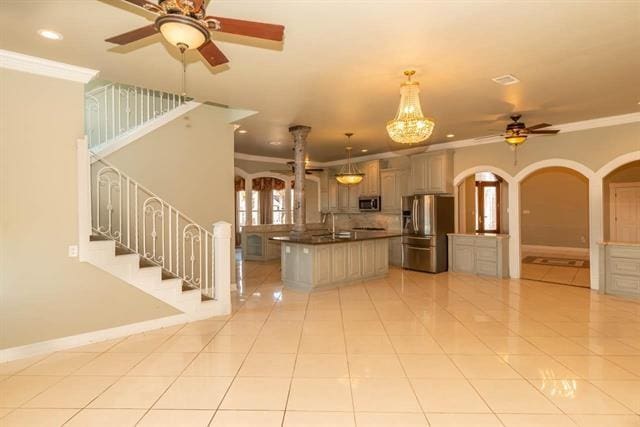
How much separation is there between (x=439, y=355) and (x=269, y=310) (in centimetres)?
247

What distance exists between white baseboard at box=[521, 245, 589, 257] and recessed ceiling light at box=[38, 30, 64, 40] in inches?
480

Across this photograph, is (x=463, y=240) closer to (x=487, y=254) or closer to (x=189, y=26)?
(x=487, y=254)

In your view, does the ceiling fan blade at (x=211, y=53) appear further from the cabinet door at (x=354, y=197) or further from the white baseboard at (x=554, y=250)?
the white baseboard at (x=554, y=250)

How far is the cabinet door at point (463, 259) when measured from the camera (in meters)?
7.49

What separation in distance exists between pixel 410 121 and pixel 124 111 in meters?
4.47

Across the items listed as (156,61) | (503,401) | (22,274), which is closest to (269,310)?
(22,274)

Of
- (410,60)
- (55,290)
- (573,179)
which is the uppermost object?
(410,60)

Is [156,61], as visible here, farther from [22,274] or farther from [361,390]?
[361,390]

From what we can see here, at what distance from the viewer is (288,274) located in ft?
20.9

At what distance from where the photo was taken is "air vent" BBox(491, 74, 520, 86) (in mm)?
4094

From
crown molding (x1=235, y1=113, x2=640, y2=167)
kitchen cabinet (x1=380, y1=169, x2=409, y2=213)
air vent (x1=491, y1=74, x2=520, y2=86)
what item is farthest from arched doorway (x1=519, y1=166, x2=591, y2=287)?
air vent (x1=491, y1=74, x2=520, y2=86)

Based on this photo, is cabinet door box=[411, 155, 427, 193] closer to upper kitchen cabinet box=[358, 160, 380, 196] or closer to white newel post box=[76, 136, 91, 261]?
upper kitchen cabinet box=[358, 160, 380, 196]

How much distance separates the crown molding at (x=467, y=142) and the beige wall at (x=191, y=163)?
3.86 meters

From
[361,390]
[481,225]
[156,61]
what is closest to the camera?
[361,390]
